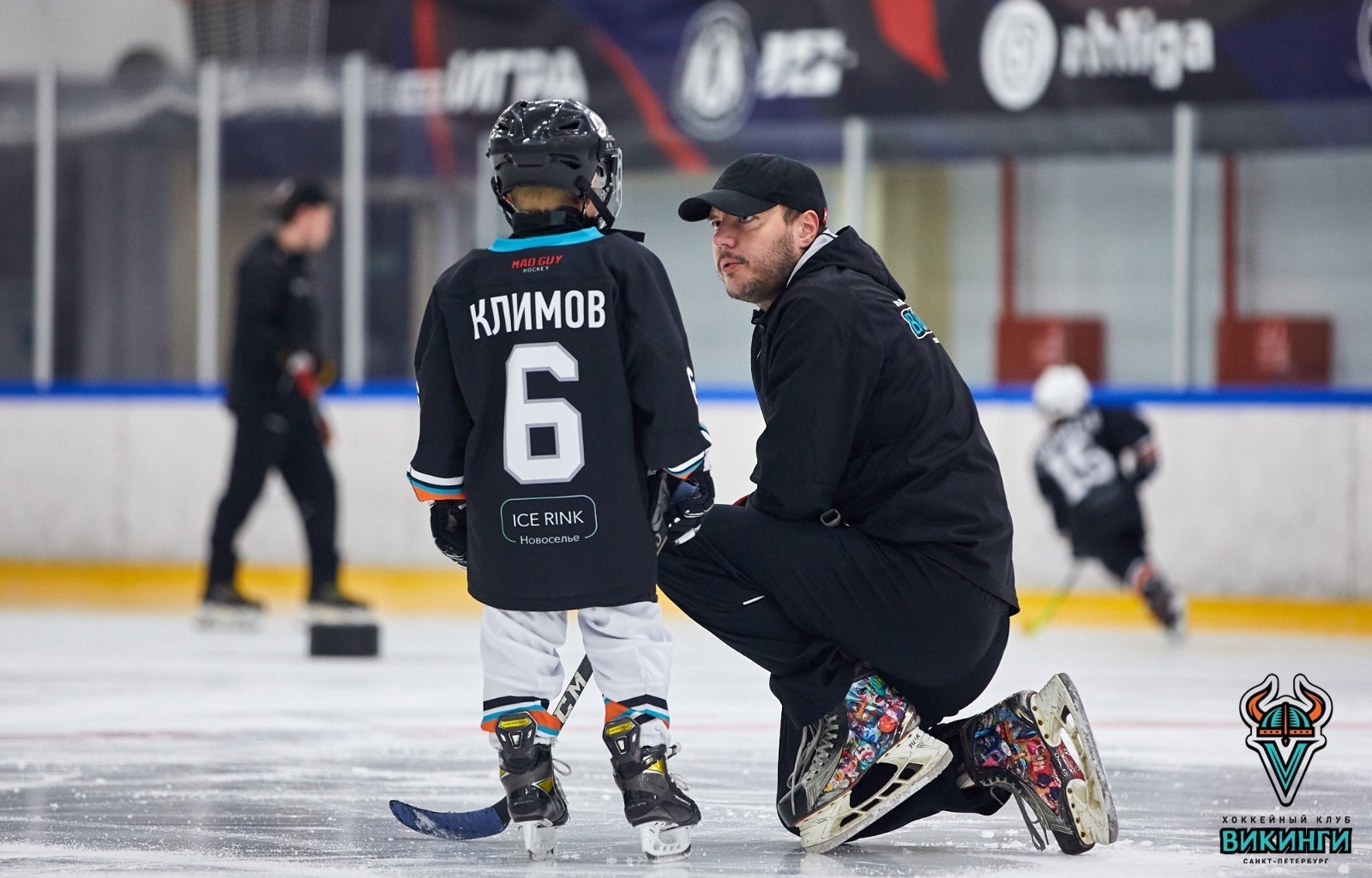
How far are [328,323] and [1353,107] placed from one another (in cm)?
470

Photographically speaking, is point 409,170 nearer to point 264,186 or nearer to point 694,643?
point 264,186

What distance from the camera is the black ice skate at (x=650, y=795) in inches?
113

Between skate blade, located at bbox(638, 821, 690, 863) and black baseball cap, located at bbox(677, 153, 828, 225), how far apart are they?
930 mm

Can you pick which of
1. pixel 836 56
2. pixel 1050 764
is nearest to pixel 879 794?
pixel 1050 764

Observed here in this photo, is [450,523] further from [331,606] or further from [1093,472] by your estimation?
[1093,472]

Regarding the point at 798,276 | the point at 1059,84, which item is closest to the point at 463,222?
the point at 1059,84

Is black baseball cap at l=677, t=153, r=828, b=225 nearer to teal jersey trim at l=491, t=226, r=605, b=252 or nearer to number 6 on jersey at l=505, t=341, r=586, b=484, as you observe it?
teal jersey trim at l=491, t=226, r=605, b=252

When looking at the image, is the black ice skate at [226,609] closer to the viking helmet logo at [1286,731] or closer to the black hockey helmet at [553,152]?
the viking helmet logo at [1286,731]

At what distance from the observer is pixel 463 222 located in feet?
31.3

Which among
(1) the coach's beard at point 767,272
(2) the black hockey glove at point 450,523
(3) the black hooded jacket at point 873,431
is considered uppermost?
(1) the coach's beard at point 767,272

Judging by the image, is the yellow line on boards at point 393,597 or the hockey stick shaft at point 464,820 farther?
the yellow line on boards at point 393,597

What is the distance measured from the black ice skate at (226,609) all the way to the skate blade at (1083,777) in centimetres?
442

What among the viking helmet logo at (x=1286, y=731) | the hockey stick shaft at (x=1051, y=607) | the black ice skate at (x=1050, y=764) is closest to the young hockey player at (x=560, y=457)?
the black ice skate at (x=1050, y=764)

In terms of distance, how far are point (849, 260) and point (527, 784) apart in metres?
0.95
